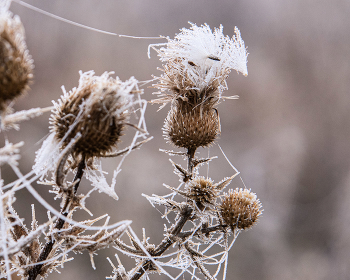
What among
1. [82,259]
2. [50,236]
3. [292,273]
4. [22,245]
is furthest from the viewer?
[292,273]

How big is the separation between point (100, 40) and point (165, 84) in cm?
298

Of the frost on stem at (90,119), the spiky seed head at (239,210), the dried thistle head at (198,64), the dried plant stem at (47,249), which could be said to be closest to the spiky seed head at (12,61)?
the frost on stem at (90,119)

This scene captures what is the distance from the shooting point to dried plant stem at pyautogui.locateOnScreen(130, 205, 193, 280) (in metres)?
1.15

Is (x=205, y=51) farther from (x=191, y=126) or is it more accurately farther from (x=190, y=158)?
(x=190, y=158)

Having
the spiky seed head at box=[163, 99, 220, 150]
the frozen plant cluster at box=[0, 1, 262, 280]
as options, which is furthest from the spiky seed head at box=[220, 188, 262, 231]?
the spiky seed head at box=[163, 99, 220, 150]

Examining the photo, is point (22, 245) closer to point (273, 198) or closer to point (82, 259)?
point (82, 259)

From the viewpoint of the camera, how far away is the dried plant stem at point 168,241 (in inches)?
45.3

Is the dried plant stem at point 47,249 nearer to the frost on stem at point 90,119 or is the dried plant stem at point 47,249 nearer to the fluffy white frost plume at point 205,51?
the frost on stem at point 90,119

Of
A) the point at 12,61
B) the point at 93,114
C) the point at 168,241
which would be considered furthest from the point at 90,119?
the point at 168,241

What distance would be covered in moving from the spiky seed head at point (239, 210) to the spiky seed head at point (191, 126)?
26 cm

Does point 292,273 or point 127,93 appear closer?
point 127,93

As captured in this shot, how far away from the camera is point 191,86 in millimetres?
1287

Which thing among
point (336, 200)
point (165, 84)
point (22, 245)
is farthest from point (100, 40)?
point (336, 200)

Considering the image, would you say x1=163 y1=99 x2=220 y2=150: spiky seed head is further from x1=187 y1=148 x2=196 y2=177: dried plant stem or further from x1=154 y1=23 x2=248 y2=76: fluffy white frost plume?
x1=154 y1=23 x2=248 y2=76: fluffy white frost plume
